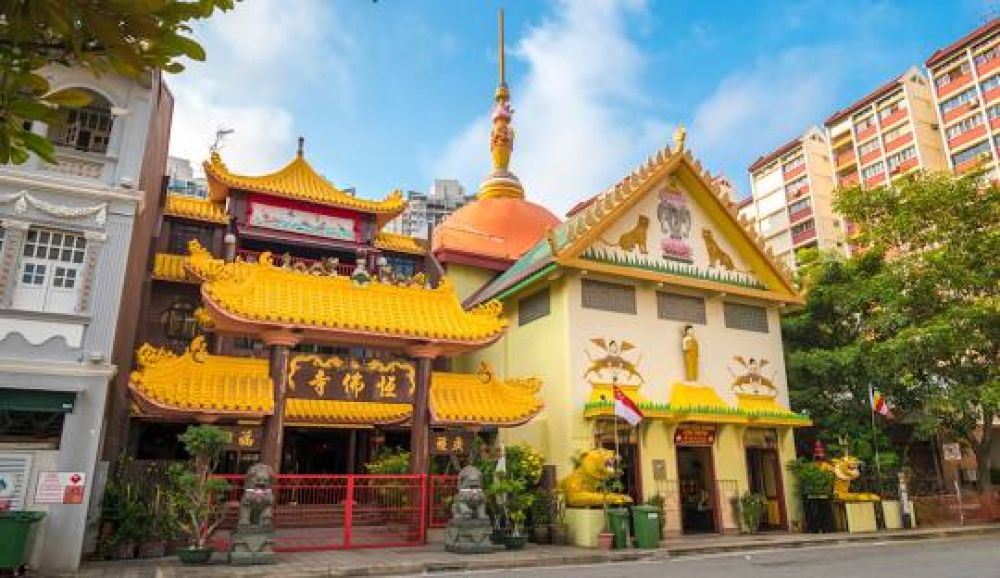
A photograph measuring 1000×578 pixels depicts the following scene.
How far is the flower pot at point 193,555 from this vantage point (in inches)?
463

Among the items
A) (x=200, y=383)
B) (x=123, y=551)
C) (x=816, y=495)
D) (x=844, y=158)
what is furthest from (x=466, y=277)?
(x=844, y=158)

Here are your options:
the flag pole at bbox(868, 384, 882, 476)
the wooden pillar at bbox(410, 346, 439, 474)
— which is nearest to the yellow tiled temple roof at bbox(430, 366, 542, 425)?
the wooden pillar at bbox(410, 346, 439, 474)

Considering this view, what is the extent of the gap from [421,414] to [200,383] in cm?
454

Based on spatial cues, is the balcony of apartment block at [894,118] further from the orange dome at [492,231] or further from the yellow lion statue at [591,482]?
the yellow lion statue at [591,482]

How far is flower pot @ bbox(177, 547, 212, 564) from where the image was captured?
38.6ft

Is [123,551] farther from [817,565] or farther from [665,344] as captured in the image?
[665,344]

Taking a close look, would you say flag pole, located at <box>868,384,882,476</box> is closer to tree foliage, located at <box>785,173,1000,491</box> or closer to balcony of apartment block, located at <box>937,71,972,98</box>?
tree foliage, located at <box>785,173,1000,491</box>

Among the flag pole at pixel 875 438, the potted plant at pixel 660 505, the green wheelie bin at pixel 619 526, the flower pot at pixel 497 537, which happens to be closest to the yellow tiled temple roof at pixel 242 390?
the flower pot at pixel 497 537

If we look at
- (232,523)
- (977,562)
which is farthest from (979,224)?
(232,523)

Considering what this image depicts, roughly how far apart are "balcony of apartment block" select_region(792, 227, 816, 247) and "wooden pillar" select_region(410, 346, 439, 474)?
2103 inches

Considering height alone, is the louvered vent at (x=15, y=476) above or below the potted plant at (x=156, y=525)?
above

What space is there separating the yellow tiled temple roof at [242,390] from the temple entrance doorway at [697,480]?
529cm

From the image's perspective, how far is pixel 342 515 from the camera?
16078 millimetres

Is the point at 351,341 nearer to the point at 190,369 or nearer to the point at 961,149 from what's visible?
the point at 190,369
